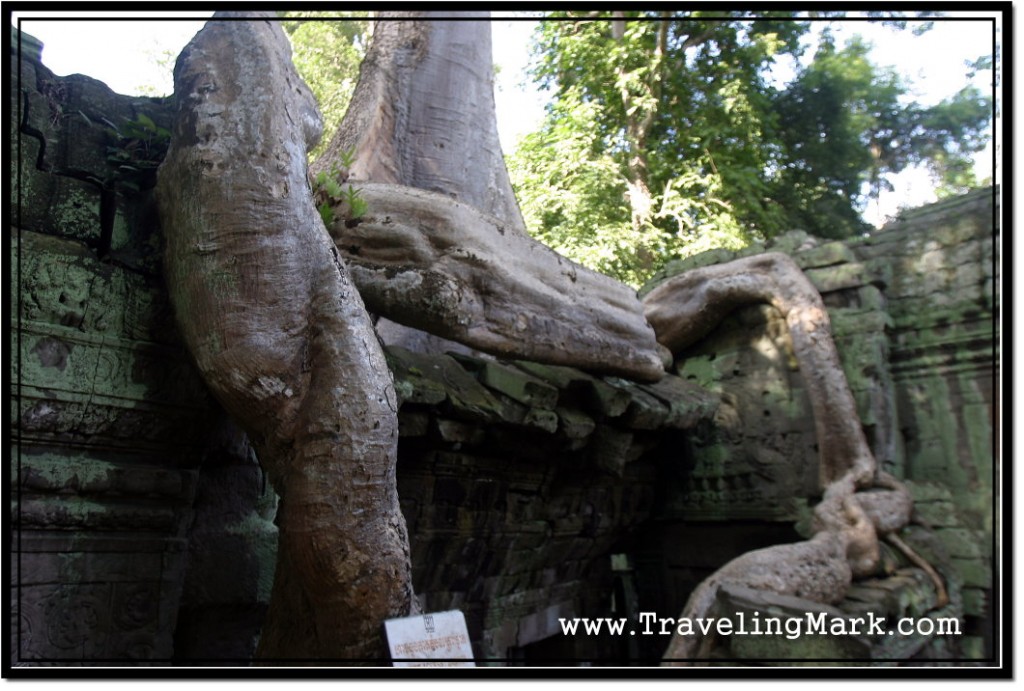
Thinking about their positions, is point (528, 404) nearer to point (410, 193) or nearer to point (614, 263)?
point (410, 193)

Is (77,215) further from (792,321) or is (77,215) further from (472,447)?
(792,321)

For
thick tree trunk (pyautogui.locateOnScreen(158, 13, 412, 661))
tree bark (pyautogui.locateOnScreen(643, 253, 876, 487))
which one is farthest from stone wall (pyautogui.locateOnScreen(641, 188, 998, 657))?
thick tree trunk (pyautogui.locateOnScreen(158, 13, 412, 661))

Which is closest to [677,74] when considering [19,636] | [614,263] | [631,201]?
[631,201]

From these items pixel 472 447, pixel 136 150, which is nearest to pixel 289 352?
pixel 136 150

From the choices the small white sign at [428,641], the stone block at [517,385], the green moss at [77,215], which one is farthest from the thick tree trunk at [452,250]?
the small white sign at [428,641]

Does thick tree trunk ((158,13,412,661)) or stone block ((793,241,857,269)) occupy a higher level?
stone block ((793,241,857,269))

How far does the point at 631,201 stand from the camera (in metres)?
7.54

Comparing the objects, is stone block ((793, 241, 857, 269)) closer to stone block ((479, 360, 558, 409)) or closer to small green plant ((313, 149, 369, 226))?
stone block ((479, 360, 558, 409))

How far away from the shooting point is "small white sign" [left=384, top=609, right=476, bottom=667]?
1688 mm

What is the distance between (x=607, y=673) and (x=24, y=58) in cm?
205

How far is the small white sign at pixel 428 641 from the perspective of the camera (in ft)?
5.54

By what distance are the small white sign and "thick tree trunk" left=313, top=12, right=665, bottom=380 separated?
826 mm

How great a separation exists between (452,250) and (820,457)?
2457 millimetres

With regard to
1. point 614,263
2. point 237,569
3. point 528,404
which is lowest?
point 237,569
